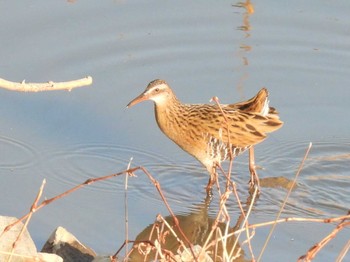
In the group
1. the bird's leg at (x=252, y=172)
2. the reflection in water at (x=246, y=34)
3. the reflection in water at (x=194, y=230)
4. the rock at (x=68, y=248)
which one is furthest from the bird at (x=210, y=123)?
the rock at (x=68, y=248)

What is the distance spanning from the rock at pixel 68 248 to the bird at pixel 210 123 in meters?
1.77

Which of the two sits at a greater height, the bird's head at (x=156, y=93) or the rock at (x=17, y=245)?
the bird's head at (x=156, y=93)

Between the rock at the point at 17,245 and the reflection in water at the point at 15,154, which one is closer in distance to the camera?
the rock at the point at 17,245

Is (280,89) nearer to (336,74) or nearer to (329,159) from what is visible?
(336,74)

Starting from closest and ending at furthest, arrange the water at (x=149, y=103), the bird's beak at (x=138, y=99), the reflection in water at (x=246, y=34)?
the water at (x=149, y=103)
the bird's beak at (x=138, y=99)
the reflection in water at (x=246, y=34)

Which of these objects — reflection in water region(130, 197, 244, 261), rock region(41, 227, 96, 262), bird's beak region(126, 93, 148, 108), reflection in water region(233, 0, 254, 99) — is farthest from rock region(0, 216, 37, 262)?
reflection in water region(233, 0, 254, 99)

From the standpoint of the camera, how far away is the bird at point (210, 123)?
8211 mm

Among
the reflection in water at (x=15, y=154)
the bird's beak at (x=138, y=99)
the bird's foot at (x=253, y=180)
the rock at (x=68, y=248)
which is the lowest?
the bird's foot at (x=253, y=180)

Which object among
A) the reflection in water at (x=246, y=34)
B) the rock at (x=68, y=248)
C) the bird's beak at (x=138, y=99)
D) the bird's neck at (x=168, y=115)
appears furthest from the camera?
the reflection in water at (x=246, y=34)

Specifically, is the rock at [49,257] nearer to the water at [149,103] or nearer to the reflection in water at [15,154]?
the water at [149,103]

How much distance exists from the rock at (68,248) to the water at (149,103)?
472 millimetres

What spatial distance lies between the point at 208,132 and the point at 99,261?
2.41m

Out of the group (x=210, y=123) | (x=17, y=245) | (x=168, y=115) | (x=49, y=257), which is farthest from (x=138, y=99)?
(x=17, y=245)

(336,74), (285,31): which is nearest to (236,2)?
(285,31)
